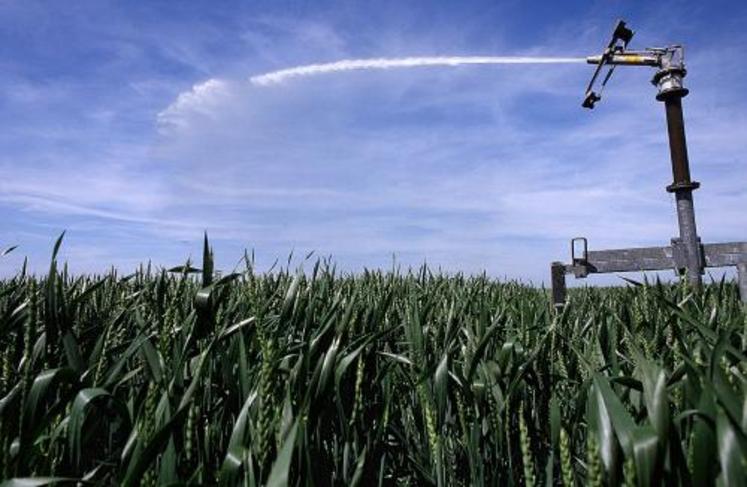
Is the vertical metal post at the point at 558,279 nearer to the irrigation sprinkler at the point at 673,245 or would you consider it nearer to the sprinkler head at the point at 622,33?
the irrigation sprinkler at the point at 673,245

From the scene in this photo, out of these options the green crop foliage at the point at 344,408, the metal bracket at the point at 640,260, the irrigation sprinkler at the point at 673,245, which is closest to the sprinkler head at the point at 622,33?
the irrigation sprinkler at the point at 673,245

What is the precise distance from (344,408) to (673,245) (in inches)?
281

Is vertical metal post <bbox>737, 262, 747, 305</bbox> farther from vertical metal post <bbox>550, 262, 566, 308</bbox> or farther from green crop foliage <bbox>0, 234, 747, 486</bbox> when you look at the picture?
green crop foliage <bbox>0, 234, 747, 486</bbox>

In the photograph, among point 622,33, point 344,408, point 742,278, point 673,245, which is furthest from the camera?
point 622,33

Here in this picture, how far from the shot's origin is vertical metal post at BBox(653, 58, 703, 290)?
297 inches

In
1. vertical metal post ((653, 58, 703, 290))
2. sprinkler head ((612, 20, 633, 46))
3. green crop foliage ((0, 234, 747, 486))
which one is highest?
sprinkler head ((612, 20, 633, 46))

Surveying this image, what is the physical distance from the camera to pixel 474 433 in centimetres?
168

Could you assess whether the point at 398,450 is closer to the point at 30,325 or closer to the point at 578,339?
the point at 578,339

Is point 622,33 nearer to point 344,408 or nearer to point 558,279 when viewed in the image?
point 558,279

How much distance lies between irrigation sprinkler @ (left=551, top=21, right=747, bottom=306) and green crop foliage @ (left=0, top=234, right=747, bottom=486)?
5586mm

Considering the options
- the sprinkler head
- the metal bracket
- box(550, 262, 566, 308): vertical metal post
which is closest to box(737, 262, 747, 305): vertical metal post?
the metal bracket

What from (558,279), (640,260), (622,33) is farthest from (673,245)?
(622,33)

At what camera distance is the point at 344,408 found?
196 centimetres

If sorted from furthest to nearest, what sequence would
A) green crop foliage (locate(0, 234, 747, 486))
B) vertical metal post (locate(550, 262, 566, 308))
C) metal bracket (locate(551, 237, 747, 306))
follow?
vertical metal post (locate(550, 262, 566, 308)), metal bracket (locate(551, 237, 747, 306)), green crop foliage (locate(0, 234, 747, 486))
